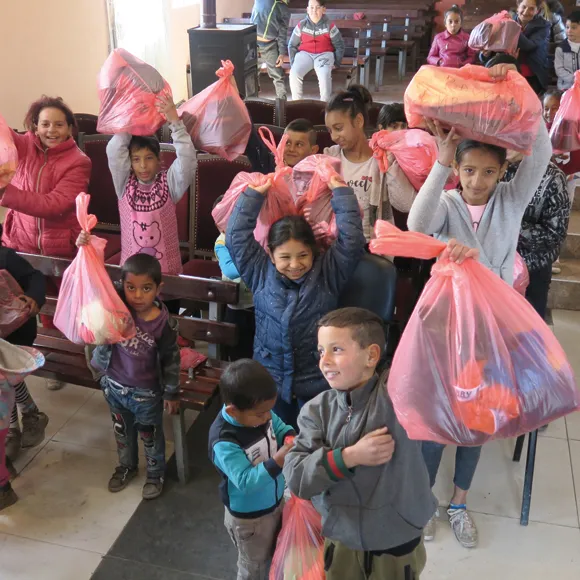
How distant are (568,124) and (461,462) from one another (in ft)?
5.32

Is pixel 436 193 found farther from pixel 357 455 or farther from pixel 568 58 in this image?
pixel 568 58

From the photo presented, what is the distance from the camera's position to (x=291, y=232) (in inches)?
77.1

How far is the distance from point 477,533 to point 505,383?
1098 mm

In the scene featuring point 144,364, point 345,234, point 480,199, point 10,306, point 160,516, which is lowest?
point 160,516

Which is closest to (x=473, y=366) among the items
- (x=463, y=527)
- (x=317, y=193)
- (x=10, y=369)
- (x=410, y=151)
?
(x=317, y=193)

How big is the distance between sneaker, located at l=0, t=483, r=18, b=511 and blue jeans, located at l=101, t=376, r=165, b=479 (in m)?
0.40

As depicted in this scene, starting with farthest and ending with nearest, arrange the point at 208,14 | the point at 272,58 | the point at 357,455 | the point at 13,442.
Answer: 1. the point at 272,58
2. the point at 208,14
3. the point at 13,442
4. the point at 357,455

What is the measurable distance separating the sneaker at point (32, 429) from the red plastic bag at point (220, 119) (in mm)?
1328

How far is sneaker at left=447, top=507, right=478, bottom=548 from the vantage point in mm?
2174

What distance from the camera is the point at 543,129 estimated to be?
1745 millimetres

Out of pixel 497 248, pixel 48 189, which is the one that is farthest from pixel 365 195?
pixel 48 189

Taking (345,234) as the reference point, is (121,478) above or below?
below

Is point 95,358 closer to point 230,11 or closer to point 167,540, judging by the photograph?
point 167,540

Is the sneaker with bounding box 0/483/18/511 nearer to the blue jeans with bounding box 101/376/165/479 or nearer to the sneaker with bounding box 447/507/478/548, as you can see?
the blue jeans with bounding box 101/376/165/479
